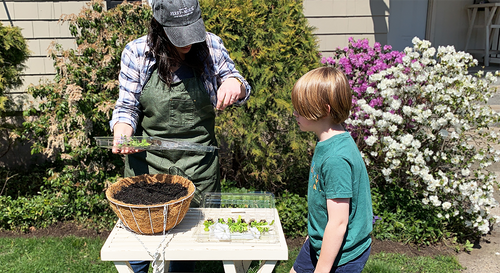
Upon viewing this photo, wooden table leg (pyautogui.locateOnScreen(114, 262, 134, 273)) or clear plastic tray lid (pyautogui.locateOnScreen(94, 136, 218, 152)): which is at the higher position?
clear plastic tray lid (pyautogui.locateOnScreen(94, 136, 218, 152))

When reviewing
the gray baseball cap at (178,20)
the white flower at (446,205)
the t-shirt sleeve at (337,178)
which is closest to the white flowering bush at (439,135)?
the white flower at (446,205)

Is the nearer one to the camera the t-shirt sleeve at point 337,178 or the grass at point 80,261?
the t-shirt sleeve at point 337,178

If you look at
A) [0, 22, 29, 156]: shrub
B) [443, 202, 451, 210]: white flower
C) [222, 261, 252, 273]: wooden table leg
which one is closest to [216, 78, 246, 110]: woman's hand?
[222, 261, 252, 273]: wooden table leg

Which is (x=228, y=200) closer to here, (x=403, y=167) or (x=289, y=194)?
(x=289, y=194)

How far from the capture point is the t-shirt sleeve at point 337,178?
156 cm

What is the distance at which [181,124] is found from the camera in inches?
85.4

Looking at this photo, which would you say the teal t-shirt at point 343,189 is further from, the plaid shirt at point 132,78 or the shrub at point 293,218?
the shrub at point 293,218

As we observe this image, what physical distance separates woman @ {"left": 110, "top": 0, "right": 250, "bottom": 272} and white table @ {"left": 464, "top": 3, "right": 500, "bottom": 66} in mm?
6644

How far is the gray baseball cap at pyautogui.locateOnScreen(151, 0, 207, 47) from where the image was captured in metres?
1.86

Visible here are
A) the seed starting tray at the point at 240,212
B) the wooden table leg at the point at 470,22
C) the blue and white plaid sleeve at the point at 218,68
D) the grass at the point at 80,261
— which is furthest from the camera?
the wooden table leg at the point at 470,22

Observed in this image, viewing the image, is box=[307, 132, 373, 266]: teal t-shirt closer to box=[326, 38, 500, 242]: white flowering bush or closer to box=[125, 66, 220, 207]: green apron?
box=[125, 66, 220, 207]: green apron

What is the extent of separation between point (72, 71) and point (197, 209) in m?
2.07

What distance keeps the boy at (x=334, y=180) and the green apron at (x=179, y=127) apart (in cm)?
69

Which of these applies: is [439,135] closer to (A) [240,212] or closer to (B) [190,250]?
(A) [240,212]
